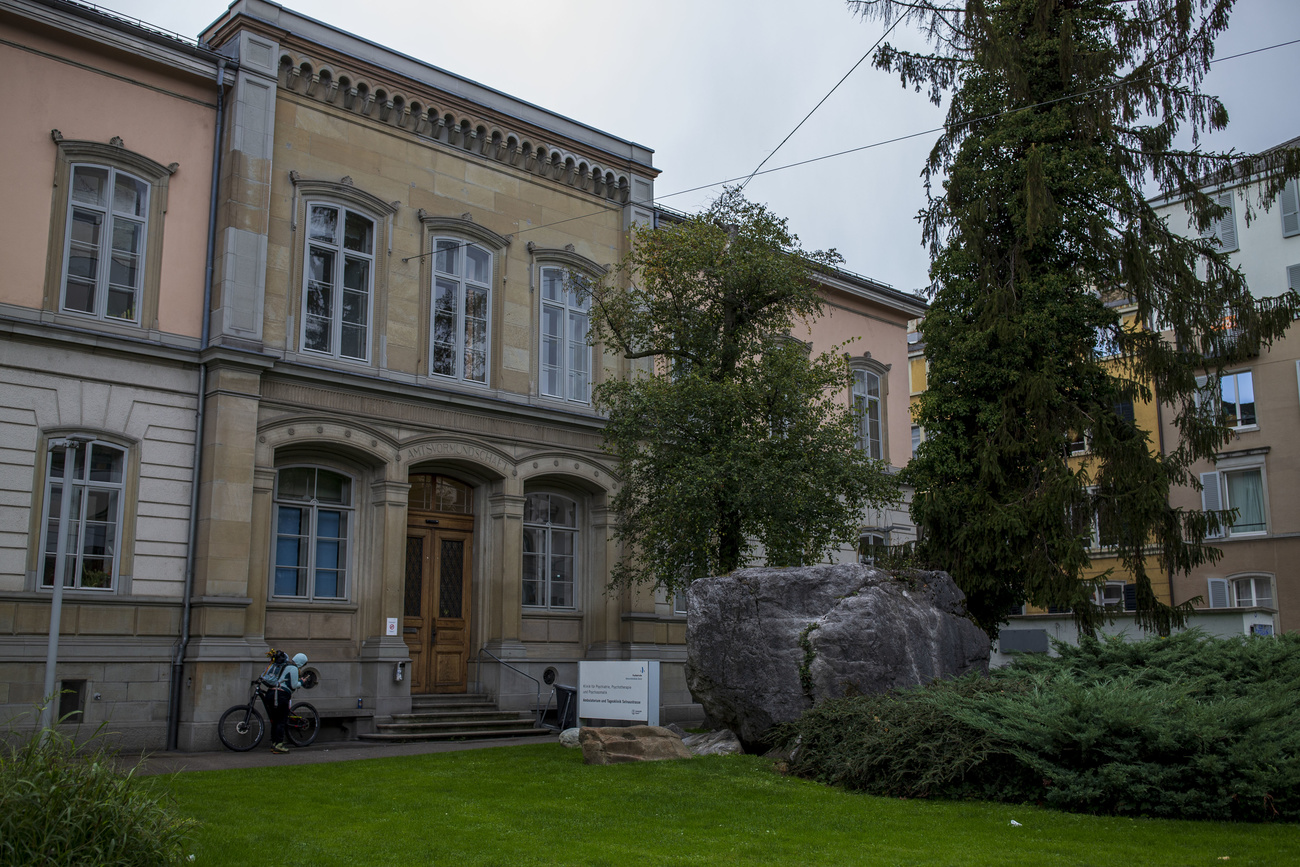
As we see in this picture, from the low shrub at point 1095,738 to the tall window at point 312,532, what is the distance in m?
9.00

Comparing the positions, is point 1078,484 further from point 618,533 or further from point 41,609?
point 41,609

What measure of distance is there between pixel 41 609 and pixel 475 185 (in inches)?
423

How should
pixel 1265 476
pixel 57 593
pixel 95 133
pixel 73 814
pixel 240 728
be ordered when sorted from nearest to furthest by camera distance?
pixel 73 814
pixel 57 593
pixel 240 728
pixel 95 133
pixel 1265 476

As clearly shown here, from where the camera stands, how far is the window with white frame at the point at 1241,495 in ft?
111

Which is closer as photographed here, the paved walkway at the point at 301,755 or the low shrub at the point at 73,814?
the low shrub at the point at 73,814

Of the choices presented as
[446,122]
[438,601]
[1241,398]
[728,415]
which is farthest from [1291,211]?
[438,601]

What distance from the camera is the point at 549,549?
71.5ft

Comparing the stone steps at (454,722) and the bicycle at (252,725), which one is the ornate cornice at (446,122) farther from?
the stone steps at (454,722)

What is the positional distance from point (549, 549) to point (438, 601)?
2.56 m

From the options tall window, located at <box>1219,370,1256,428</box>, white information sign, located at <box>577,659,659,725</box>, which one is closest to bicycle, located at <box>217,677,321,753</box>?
white information sign, located at <box>577,659,659,725</box>

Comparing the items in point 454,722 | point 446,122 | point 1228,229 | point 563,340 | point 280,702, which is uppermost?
point 1228,229

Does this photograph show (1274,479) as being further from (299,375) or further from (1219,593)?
(299,375)

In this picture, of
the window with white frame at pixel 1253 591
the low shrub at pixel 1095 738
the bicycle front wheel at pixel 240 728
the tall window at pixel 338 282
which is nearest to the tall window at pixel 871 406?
the window with white frame at pixel 1253 591

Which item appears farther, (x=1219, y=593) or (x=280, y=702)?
(x=1219, y=593)
